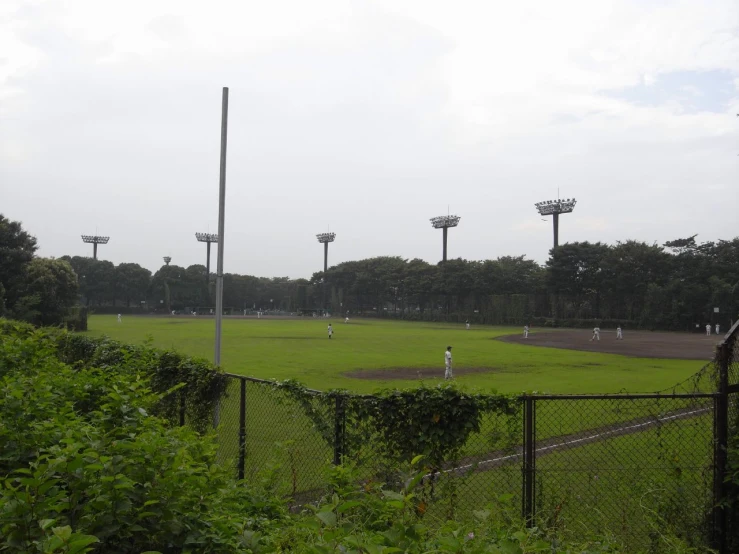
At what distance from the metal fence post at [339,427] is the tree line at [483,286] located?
40.2m

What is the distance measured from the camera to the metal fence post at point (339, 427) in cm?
711

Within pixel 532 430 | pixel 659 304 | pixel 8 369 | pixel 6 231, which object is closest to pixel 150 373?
pixel 8 369

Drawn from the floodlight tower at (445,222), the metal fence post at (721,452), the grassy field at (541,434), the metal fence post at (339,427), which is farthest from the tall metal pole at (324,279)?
the metal fence post at (721,452)

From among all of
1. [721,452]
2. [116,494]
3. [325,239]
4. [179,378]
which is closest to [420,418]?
[721,452]

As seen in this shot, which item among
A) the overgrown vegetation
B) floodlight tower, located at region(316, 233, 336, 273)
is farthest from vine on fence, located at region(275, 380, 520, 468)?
floodlight tower, located at region(316, 233, 336, 273)

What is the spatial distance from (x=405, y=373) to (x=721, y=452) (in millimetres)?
20176

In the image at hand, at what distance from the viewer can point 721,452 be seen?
631 centimetres

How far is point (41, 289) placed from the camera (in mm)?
48312

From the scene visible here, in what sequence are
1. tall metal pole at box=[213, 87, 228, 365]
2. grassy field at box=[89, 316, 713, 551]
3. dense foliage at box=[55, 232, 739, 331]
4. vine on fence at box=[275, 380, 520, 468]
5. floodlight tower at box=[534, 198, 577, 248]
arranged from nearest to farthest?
grassy field at box=[89, 316, 713, 551] → vine on fence at box=[275, 380, 520, 468] → tall metal pole at box=[213, 87, 228, 365] → dense foliage at box=[55, 232, 739, 331] → floodlight tower at box=[534, 198, 577, 248]

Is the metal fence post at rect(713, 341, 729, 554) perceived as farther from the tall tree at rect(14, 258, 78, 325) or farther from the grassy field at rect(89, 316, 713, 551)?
the tall tree at rect(14, 258, 78, 325)

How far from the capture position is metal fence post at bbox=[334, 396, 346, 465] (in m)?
7.11

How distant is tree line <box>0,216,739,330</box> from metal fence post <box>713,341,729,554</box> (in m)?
43.3

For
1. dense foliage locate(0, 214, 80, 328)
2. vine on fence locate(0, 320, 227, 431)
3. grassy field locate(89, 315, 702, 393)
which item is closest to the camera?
vine on fence locate(0, 320, 227, 431)

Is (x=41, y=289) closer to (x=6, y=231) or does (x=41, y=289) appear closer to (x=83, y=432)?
(x=6, y=231)
